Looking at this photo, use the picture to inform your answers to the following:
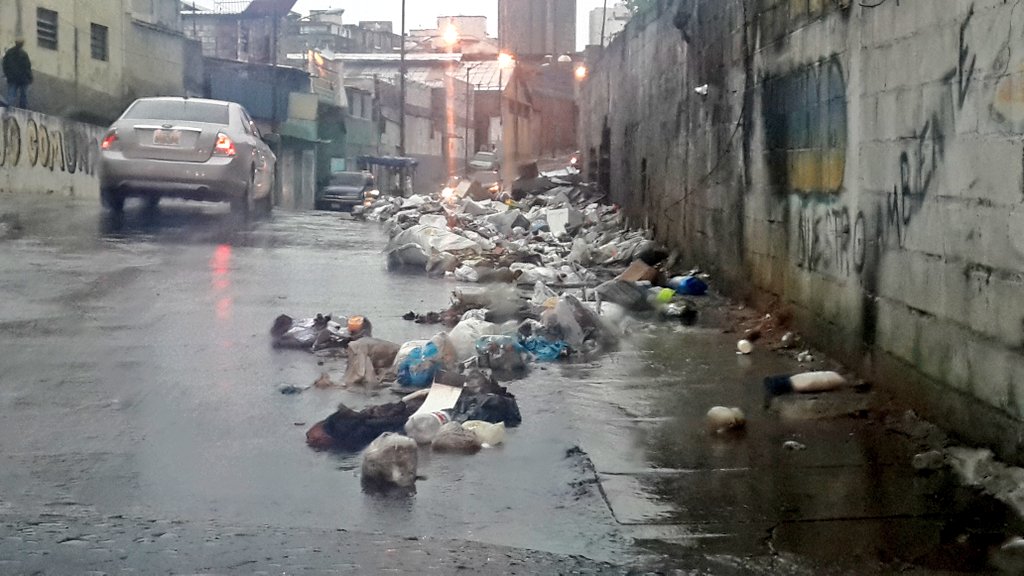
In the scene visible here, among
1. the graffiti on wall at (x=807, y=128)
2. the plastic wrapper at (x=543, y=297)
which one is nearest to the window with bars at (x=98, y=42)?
the plastic wrapper at (x=543, y=297)

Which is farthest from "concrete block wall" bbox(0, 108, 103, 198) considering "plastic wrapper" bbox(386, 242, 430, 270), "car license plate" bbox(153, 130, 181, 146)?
"plastic wrapper" bbox(386, 242, 430, 270)

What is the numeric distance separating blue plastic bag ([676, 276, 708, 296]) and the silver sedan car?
6.96m

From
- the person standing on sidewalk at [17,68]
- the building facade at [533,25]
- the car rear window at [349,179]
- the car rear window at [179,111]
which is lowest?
the car rear window at [349,179]

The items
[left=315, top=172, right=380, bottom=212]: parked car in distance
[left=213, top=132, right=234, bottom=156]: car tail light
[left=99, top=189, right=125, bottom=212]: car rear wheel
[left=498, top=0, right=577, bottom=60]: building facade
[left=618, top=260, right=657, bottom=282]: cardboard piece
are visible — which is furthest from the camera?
[left=498, top=0, right=577, bottom=60]: building facade

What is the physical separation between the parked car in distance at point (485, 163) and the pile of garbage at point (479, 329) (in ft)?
134

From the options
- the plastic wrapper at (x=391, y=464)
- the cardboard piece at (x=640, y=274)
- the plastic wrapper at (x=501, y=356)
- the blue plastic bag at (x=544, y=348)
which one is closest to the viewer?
the plastic wrapper at (x=391, y=464)

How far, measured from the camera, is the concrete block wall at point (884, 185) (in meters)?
4.37

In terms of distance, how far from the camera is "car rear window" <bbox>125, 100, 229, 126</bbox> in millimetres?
14312

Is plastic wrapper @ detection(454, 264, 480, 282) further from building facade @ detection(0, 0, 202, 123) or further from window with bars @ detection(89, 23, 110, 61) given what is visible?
window with bars @ detection(89, 23, 110, 61)

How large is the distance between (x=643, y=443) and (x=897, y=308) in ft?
5.01

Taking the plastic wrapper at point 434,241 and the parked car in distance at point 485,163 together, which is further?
the parked car in distance at point 485,163

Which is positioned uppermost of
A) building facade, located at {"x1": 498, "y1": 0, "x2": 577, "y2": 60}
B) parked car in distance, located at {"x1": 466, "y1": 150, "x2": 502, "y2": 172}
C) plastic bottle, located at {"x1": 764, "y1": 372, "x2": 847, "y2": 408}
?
building facade, located at {"x1": 498, "y1": 0, "x2": 577, "y2": 60}

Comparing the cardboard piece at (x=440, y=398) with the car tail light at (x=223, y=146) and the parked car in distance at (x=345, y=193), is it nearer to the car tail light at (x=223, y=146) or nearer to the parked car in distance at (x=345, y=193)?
the car tail light at (x=223, y=146)

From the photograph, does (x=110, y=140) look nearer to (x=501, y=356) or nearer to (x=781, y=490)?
(x=501, y=356)
